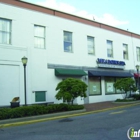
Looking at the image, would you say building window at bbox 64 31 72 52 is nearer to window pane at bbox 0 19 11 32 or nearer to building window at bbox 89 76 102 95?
building window at bbox 89 76 102 95

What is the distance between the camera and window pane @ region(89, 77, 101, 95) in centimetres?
1986

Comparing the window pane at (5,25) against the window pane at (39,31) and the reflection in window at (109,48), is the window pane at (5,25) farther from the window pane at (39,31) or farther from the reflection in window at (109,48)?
the reflection in window at (109,48)

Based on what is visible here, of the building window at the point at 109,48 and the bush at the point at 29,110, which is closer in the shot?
the bush at the point at 29,110

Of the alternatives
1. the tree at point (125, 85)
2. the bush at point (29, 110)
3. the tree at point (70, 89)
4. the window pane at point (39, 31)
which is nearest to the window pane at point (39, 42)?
the window pane at point (39, 31)

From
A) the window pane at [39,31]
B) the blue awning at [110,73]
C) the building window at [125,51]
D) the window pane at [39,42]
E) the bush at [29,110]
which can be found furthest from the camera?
the building window at [125,51]

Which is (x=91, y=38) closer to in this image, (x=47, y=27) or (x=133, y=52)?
(x=47, y=27)

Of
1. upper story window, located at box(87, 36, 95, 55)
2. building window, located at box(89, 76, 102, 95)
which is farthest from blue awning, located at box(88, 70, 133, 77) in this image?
upper story window, located at box(87, 36, 95, 55)

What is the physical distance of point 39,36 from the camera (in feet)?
54.7

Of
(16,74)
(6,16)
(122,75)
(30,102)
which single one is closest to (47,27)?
(6,16)

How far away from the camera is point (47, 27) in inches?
673

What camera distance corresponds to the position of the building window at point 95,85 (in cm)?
1986

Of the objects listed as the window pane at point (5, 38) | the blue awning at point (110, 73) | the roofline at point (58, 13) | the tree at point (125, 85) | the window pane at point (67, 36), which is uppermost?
the roofline at point (58, 13)

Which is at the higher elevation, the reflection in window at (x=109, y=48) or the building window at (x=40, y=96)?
the reflection in window at (x=109, y=48)

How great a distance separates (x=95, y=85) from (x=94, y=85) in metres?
0.17
